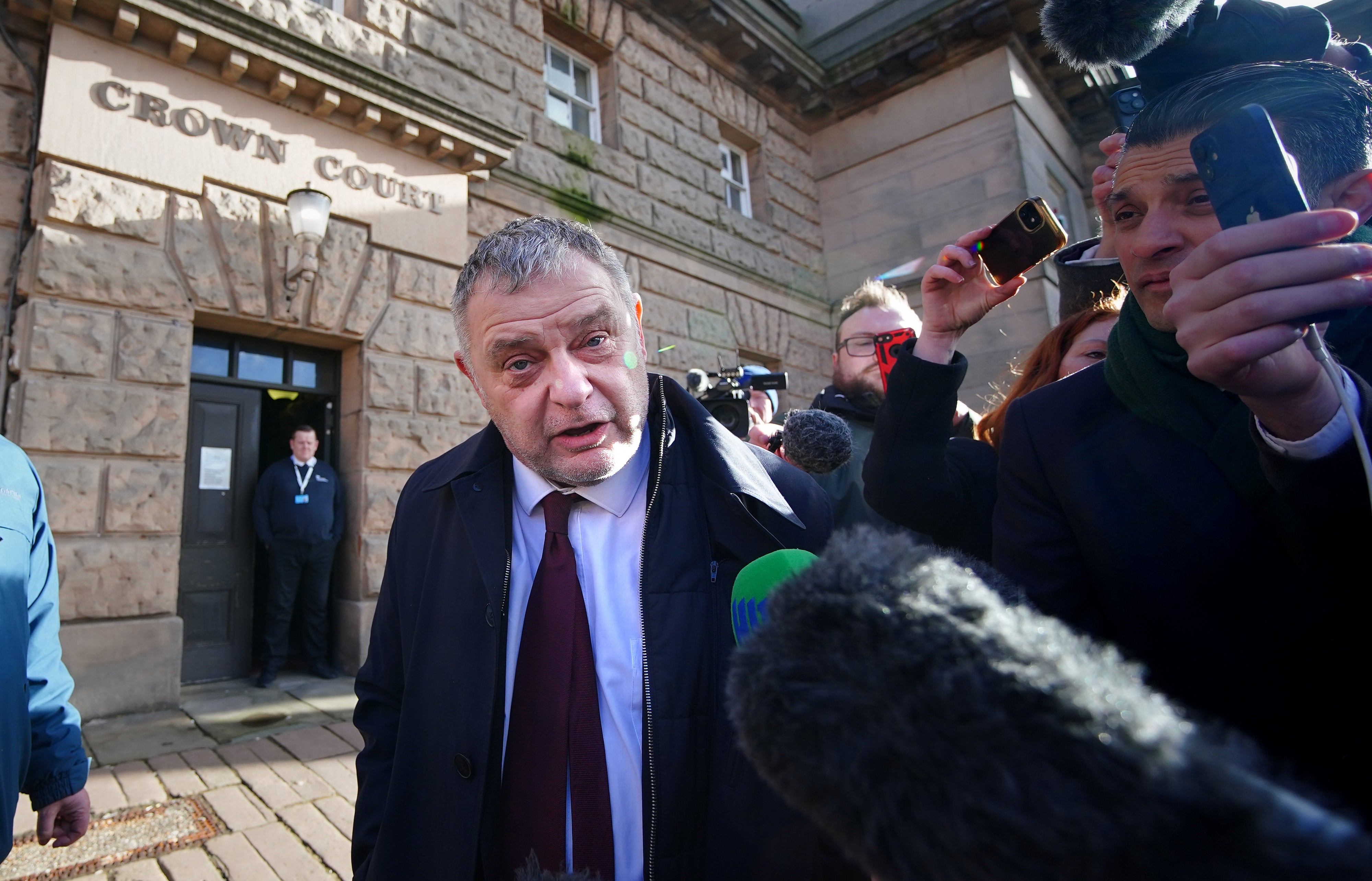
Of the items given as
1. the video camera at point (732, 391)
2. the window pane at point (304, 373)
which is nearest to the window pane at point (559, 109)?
the window pane at point (304, 373)

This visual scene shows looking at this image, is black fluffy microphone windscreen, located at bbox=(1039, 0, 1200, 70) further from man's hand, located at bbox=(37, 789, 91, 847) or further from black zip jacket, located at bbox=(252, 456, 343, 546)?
black zip jacket, located at bbox=(252, 456, 343, 546)


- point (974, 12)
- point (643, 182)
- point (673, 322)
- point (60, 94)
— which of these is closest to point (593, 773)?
point (60, 94)

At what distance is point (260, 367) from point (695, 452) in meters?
5.27

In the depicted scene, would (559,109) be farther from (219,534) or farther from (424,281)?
(219,534)

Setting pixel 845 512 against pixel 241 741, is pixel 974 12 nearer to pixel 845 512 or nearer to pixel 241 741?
pixel 845 512

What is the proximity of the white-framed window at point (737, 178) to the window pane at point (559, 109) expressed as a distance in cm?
271

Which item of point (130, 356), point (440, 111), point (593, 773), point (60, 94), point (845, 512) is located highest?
point (440, 111)

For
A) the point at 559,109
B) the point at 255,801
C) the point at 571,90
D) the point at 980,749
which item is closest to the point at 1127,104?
the point at 980,749

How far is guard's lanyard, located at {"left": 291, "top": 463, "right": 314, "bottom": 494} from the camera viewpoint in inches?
210

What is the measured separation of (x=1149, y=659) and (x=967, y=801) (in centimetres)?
71

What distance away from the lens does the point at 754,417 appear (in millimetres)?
4105

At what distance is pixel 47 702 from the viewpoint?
67.4 inches

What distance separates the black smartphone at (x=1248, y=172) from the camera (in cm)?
65

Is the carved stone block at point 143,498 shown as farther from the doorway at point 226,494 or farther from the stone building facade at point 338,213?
the doorway at point 226,494
